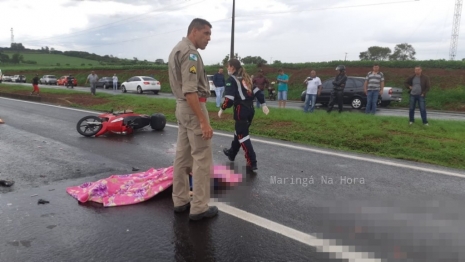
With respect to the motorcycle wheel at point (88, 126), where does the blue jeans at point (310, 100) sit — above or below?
above

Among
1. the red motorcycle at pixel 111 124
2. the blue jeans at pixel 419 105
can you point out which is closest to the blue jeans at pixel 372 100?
the blue jeans at pixel 419 105

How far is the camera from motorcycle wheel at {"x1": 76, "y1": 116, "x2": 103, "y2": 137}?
910 centimetres

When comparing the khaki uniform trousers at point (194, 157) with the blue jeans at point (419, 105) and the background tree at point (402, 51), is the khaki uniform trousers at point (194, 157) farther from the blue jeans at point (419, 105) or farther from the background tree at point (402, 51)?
the background tree at point (402, 51)

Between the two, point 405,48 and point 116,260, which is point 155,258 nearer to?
point 116,260

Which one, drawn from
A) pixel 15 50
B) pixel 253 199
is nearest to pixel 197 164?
pixel 253 199

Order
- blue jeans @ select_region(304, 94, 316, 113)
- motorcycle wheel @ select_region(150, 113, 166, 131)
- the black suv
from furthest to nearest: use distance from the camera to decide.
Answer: the black suv < blue jeans @ select_region(304, 94, 316, 113) < motorcycle wheel @ select_region(150, 113, 166, 131)

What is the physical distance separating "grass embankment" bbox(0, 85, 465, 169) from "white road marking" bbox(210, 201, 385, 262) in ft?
13.7

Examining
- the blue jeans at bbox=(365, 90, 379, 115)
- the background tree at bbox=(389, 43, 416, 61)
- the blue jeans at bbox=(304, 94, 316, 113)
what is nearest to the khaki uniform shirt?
the blue jeans at bbox=(365, 90, 379, 115)

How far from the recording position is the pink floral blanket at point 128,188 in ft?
14.3

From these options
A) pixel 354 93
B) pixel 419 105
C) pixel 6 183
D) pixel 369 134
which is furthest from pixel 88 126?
pixel 354 93

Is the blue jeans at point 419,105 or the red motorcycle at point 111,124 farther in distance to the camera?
the blue jeans at point 419,105

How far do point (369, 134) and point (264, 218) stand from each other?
18.3 ft

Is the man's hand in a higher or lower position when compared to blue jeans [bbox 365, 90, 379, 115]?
lower

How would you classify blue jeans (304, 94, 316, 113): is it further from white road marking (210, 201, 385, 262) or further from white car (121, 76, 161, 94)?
white car (121, 76, 161, 94)
